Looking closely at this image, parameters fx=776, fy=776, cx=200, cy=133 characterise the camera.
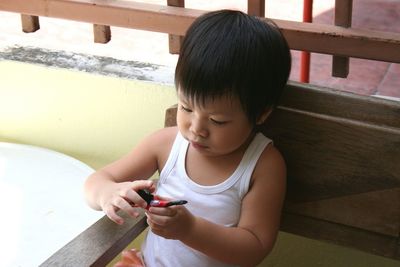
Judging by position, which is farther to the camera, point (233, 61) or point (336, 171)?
point (336, 171)

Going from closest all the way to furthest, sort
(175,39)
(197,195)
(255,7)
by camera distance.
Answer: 1. (197,195)
2. (255,7)
3. (175,39)

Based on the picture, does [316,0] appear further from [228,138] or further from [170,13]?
[228,138]

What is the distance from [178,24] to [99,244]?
2.75ft

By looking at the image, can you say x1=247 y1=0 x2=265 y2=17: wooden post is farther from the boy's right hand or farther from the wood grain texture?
the boy's right hand

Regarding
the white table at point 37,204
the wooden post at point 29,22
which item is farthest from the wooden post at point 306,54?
the white table at point 37,204

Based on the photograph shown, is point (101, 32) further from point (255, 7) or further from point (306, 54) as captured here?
point (306, 54)

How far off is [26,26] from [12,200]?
0.74 m

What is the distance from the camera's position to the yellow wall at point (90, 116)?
2068mm

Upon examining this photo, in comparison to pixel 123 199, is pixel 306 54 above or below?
below

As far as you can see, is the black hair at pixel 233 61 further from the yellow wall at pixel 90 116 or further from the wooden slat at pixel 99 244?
the yellow wall at pixel 90 116

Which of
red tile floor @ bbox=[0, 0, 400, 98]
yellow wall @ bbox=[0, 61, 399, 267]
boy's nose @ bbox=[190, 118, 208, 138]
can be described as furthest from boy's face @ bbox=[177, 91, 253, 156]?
red tile floor @ bbox=[0, 0, 400, 98]

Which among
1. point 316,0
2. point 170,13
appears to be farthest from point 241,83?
point 316,0

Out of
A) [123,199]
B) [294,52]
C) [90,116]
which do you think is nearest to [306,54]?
[90,116]

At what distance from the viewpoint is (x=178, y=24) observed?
211 cm
